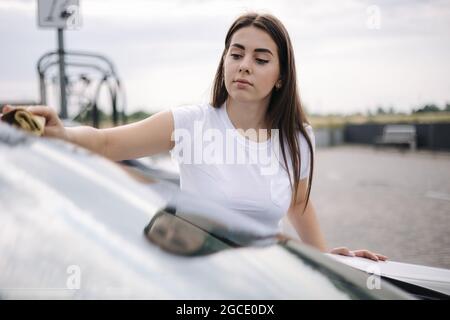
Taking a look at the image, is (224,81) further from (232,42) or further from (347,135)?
(347,135)

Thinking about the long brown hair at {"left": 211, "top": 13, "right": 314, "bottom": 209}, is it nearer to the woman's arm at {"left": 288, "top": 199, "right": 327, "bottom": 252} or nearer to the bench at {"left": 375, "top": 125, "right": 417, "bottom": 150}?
the woman's arm at {"left": 288, "top": 199, "right": 327, "bottom": 252}

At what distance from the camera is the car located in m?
0.73

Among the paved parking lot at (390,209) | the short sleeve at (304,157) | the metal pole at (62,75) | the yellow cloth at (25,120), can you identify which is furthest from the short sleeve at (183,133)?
the paved parking lot at (390,209)

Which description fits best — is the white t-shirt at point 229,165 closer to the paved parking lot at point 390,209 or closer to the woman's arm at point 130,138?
the woman's arm at point 130,138

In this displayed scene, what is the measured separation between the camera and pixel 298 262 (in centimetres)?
99

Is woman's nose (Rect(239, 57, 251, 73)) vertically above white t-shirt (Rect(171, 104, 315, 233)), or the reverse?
woman's nose (Rect(239, 57, 251, 73))

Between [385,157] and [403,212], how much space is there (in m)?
10.6

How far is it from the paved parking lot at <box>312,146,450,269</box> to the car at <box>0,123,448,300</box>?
14.5 feet

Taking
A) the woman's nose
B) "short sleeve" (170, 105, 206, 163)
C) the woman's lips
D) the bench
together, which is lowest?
the bench

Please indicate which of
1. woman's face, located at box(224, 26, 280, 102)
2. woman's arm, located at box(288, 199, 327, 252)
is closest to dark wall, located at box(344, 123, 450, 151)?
woman's arm, located at box(288, 199, 327, 252)

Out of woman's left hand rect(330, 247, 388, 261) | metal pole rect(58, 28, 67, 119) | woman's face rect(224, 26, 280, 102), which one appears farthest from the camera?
metal pole rect(58, 28, 67, 119)

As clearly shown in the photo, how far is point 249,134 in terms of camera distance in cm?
167

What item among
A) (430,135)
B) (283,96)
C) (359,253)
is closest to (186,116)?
(283,96)
